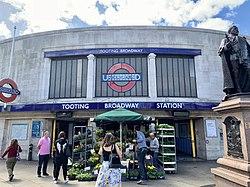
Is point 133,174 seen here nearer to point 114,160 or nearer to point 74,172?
point 74,172

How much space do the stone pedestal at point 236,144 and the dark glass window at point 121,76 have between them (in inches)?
346

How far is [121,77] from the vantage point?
1361 centimetres

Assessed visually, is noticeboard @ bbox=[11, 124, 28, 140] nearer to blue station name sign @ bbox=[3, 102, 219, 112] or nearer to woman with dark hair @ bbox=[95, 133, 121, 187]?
blue station name sign @ bbox=[3, 102, 219, 112]

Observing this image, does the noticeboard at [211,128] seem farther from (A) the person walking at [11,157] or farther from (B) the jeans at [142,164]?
(A) the person walking at [11,157]

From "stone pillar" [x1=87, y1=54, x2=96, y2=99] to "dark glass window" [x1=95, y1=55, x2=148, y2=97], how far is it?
32 centimetres

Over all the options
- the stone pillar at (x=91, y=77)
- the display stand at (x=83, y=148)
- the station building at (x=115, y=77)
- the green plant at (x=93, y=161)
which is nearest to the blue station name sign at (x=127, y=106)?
the station building at (x=115, y=77)

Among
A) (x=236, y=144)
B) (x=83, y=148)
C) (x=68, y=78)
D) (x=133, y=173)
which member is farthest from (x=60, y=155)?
(x=68, y=78)

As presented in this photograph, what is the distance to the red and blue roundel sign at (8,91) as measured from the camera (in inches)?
508

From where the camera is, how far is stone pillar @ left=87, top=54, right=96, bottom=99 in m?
13.3

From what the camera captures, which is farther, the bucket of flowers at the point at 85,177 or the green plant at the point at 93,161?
the green plant at the point at 93,161

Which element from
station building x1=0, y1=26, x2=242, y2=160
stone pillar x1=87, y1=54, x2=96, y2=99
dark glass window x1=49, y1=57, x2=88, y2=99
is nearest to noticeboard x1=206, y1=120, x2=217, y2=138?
station building x1=0, y1=26, x2=242, y2=160

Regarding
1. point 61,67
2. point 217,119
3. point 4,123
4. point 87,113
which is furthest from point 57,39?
point 217,119

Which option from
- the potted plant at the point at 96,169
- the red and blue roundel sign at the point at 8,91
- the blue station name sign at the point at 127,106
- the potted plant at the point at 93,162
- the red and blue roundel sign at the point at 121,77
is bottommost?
the potted plant at the point at 96,169

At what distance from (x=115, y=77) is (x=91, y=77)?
5.98ft
